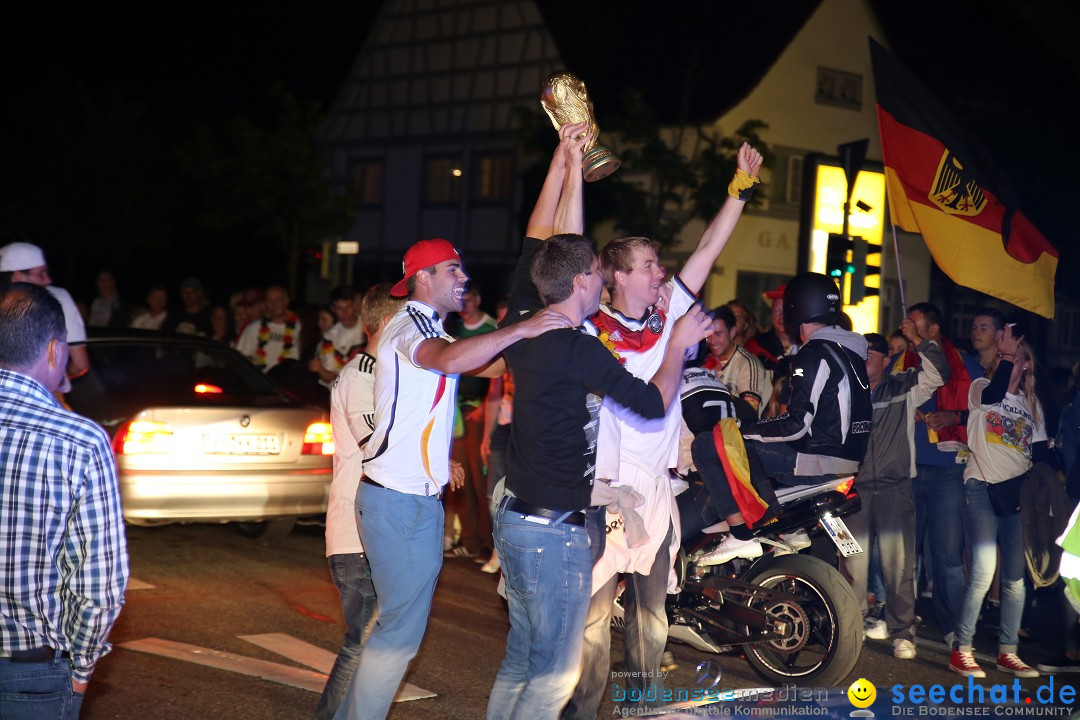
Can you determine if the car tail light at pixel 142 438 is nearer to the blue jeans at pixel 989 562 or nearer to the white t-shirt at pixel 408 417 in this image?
the white t-shirt at pixel 408 417

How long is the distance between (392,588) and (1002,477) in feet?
13.7

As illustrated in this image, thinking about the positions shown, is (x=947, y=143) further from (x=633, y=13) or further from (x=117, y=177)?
(x=117, y=177)

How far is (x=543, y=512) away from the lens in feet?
13.8

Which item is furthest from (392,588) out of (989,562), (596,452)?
(989,562)

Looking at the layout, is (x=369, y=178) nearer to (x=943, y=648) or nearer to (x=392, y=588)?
(x=943, y=648)

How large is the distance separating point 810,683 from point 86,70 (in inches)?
1595

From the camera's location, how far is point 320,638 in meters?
6.99

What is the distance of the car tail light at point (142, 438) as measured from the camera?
869 centimetres

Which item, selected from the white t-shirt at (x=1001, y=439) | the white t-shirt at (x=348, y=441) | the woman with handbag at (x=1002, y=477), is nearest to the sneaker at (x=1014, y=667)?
the woman with handbag at (x=1002, y=477)

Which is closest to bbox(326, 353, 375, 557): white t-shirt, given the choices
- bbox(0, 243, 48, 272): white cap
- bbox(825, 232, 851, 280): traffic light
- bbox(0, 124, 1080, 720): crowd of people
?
bbox(0, 124, 1080, 720): crowd of people

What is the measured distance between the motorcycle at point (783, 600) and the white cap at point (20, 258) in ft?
14.9

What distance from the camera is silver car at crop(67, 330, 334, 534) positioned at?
874 cm

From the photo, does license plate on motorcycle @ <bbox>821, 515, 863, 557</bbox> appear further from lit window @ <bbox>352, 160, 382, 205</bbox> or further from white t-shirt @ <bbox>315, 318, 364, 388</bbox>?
lit window @ <bbox>352, 160, 382, 205</bbox>

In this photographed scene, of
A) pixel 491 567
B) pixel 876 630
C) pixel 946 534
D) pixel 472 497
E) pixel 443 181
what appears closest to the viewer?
pixel 946 534
